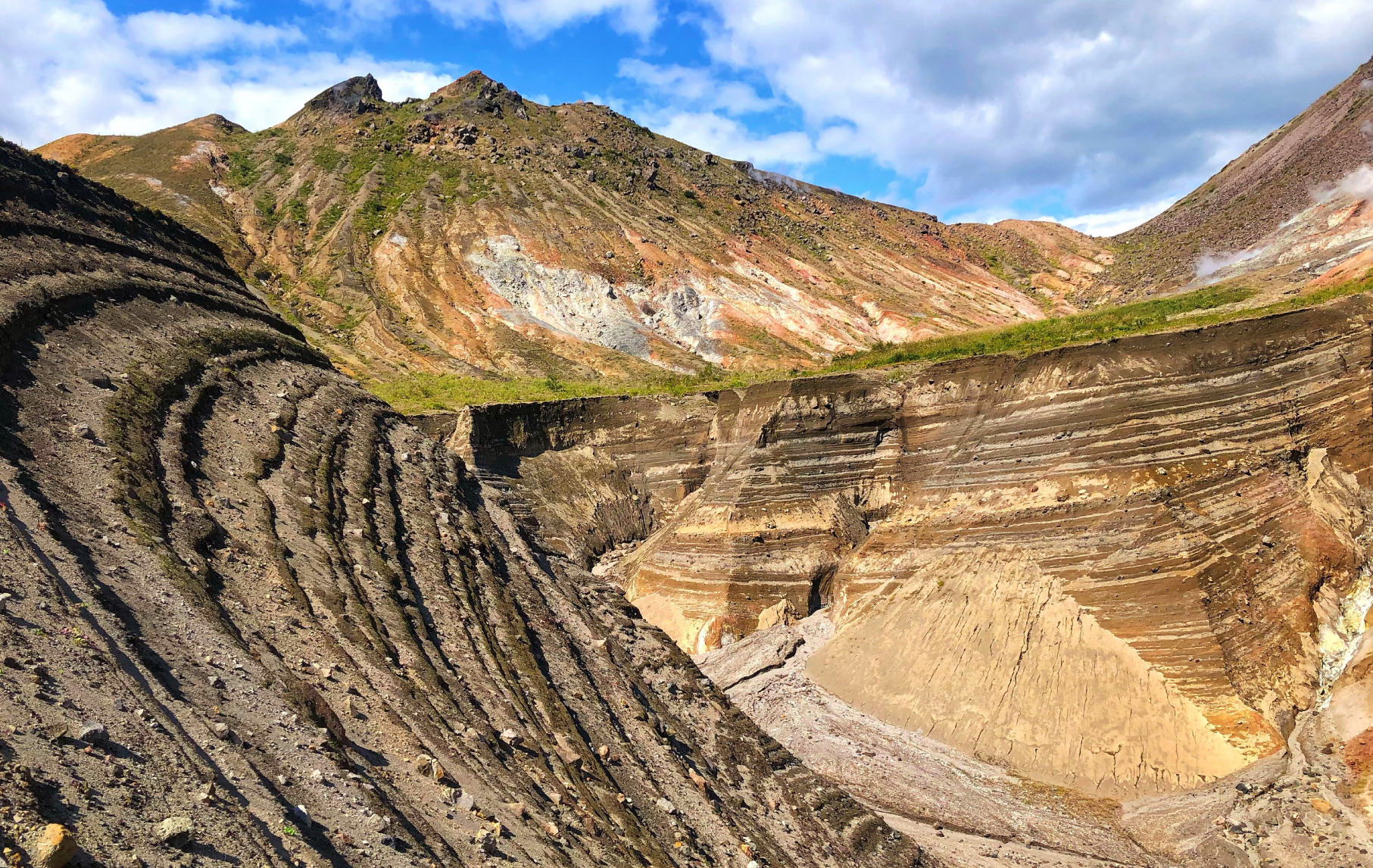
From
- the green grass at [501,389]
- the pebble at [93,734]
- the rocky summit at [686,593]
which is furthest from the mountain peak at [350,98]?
the pebble at [93,734]

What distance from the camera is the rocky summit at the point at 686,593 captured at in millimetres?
7871

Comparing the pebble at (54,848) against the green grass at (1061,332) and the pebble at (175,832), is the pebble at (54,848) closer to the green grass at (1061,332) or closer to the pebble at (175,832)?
the pebble at (175,832)

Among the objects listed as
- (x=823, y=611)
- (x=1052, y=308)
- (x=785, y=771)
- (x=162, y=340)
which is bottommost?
(x=785, y=771)

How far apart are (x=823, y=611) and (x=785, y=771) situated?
29.3 feet

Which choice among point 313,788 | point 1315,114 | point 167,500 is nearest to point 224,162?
point 167,500

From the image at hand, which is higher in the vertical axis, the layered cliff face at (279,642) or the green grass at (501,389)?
the green grass at (501,389)

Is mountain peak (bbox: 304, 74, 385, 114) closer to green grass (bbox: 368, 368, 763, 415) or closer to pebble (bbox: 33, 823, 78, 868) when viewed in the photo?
green grass (bbox: 368, 368, 763, 415)

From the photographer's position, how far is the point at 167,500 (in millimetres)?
10742

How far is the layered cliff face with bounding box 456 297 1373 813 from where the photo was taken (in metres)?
17.1

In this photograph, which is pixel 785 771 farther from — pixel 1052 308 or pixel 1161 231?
pixel 1161 231

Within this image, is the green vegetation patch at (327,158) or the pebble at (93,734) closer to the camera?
the pebble at (93,734)

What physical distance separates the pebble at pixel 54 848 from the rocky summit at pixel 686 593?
0.02 meters

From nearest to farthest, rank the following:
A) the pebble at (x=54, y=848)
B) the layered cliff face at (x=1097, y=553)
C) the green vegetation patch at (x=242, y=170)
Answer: the pebble at (x=54, y=848) → the layered cliff face at (x=1097, y=553) → the green vegetation patch at (x=242, y=170)

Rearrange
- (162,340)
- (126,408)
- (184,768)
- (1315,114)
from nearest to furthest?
(184,768) < (126,408) < (162,340) < (1315,114)
